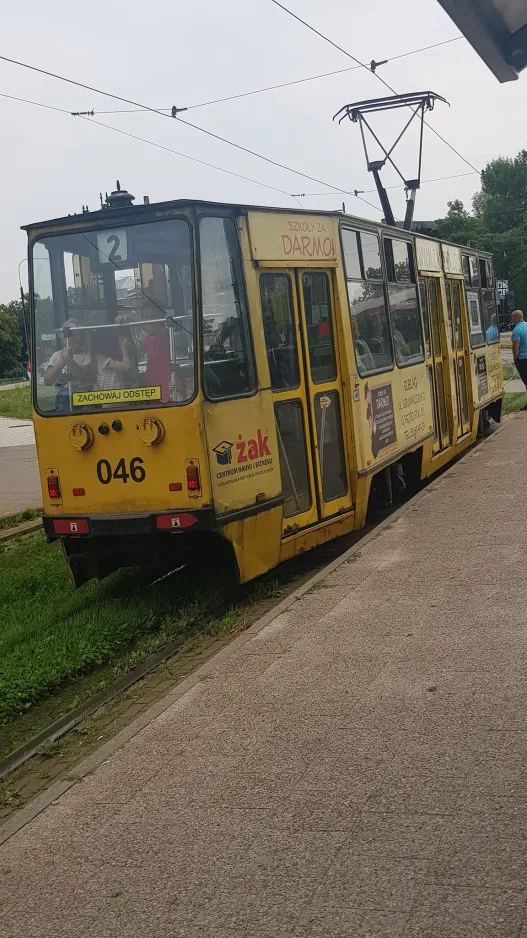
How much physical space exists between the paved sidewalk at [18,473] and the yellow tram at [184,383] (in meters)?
5.45

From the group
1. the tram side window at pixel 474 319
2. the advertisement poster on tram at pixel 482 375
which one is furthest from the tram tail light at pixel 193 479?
the advertisement poster on tram at pixel 482 375

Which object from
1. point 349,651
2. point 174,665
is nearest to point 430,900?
point 349,651

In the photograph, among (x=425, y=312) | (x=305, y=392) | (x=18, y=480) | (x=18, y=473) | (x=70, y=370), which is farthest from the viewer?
(x=18, y=473)

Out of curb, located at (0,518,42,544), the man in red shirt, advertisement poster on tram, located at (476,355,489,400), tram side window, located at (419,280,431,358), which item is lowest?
curb, located at (0,518,42,544)

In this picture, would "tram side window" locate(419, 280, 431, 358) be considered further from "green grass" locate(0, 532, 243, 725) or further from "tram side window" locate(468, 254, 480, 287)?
"green grass" locate(0, 532, 243, 725)

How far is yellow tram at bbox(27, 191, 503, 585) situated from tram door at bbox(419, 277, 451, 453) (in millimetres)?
4570

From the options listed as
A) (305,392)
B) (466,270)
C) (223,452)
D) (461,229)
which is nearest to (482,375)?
(466,270)

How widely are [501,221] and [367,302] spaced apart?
9749 cm

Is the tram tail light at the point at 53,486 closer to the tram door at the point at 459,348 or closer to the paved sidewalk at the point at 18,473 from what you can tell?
the paved sidewalk at the point at 18,473

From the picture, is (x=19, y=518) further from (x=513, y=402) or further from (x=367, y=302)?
(x=513, y=402)

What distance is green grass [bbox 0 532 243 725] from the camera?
722 cm

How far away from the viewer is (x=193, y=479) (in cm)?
812

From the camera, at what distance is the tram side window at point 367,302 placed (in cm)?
1073

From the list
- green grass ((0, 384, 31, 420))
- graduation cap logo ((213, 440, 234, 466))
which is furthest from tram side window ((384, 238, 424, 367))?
green grass ((0, 384, 31, 420))
